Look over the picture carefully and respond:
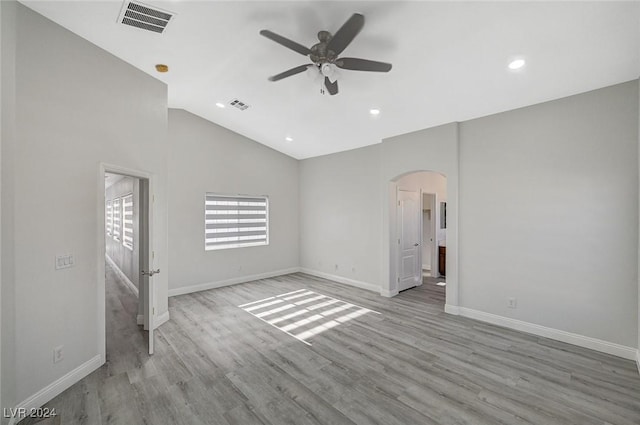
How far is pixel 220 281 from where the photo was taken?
602 centimetres

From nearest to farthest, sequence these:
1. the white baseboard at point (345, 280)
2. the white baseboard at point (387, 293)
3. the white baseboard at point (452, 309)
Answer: the white baseboard at point (452, 309) < the white baseboard at point (387, 293) < the white baseboard at point (345, 280)

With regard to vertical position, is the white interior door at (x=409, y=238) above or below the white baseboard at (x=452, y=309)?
above

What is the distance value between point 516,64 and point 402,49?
1.26 m

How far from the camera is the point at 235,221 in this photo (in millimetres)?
6453

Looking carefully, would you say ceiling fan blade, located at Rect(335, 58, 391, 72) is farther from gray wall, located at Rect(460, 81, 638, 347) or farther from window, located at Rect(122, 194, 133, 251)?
window, located at Rect(122, 194, 133, 251)

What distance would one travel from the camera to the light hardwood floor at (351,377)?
2232mm

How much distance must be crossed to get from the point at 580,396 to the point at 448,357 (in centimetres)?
110

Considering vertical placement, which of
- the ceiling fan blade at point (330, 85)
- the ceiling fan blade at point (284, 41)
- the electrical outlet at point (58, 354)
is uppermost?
the ceiling fan blade at point (284, 41)

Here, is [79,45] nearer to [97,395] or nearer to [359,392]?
[97,395]

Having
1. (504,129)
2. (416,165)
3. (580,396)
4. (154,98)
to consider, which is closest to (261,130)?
(154,98)

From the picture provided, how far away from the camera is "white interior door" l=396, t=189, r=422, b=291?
568cm

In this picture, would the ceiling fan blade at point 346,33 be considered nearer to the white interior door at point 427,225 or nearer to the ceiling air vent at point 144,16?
the ceiling air vent at point 144,16

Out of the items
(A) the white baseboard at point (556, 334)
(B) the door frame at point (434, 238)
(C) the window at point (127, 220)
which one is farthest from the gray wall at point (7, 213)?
(B) the door frame at point (434, 238)

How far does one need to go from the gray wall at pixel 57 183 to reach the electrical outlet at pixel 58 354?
0.03 m
